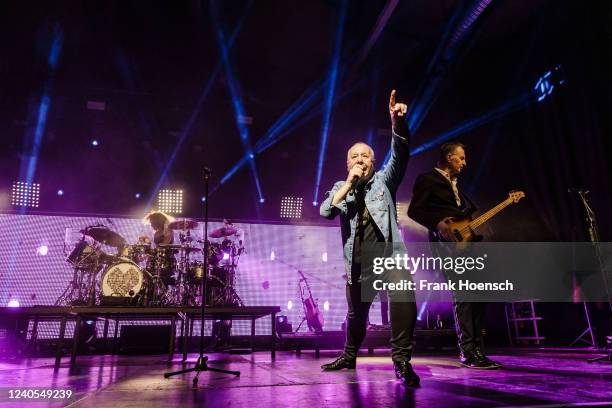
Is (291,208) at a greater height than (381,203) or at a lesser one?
greater

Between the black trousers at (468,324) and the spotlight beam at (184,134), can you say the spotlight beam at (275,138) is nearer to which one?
the spotlight beam at (184,134)

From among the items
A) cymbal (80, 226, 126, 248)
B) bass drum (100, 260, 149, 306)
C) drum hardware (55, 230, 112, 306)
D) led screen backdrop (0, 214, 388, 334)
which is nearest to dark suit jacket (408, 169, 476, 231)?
bass drum (100, 260, 149, 306)

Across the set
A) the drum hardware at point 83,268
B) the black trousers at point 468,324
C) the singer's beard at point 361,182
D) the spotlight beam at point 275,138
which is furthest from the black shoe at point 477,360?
the spotlight beam at point 275,138

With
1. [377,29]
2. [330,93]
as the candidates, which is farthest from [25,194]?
[377,29]

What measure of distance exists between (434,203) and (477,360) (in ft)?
4.29

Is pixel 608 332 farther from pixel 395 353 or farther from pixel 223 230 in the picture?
pixel 223 230

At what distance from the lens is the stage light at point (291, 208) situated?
398 inches

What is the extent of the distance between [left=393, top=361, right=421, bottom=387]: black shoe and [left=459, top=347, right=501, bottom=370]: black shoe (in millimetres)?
1151

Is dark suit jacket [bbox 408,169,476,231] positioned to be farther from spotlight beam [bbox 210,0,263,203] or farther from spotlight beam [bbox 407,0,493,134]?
spotlight beam [bbox 210,0,263,203]

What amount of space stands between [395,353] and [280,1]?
637 cm

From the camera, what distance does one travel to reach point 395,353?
8.40 feet

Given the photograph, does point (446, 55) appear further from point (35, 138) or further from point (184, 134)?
point (35, 138)

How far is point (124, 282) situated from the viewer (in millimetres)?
6035

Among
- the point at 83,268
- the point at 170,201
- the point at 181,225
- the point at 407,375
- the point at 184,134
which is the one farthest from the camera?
the point at 184,134
